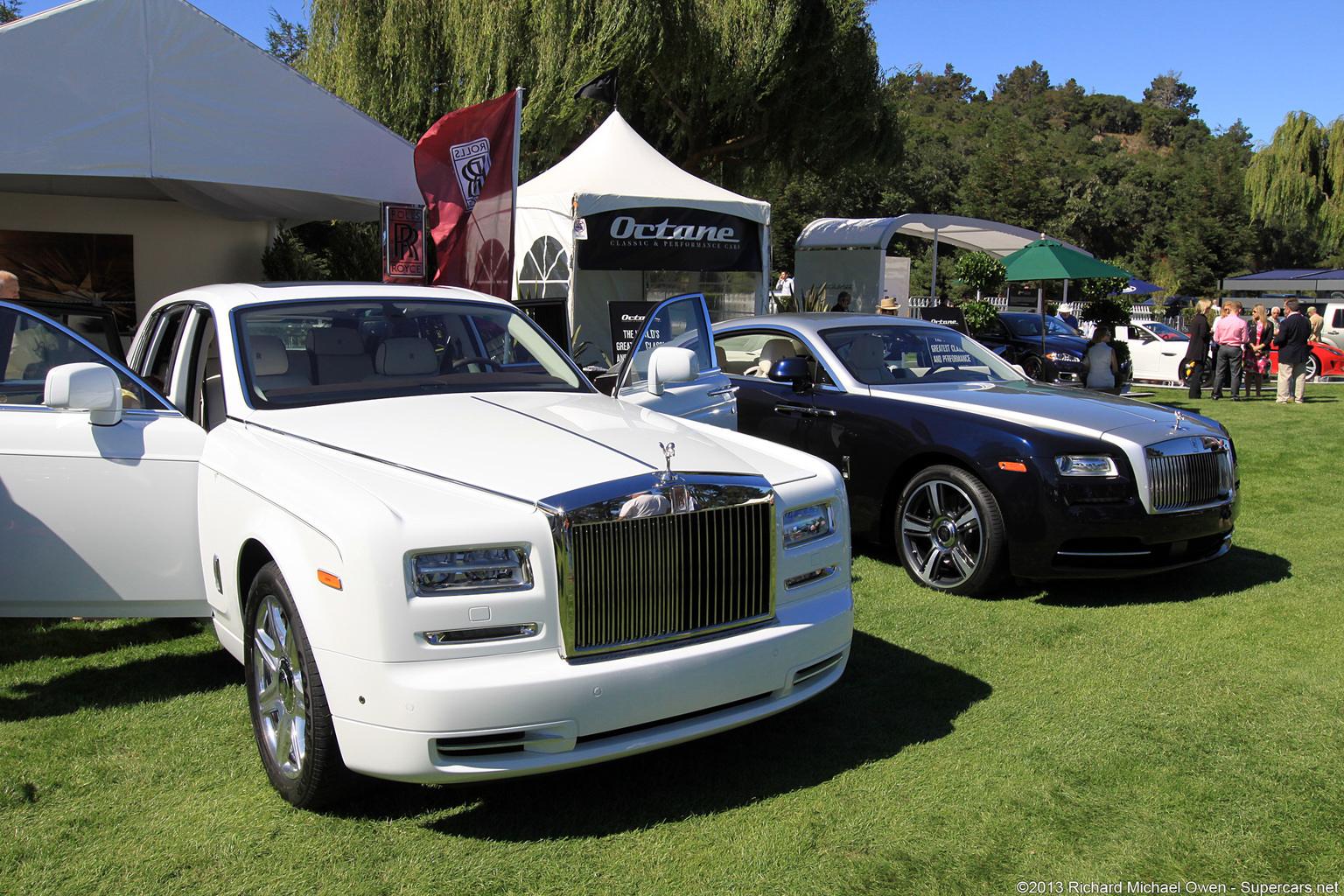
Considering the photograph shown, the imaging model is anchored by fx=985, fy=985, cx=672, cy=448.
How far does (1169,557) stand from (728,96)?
17.0 m

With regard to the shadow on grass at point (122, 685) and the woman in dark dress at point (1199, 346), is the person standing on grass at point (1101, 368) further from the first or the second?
the shadow on grass at point (122, 685)

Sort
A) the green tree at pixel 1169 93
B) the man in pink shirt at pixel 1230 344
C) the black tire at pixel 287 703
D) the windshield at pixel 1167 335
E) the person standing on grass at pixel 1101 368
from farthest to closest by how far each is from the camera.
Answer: the green tree at pixel 1169 93, the windshield at pixel 1167 335, the man in pink shirt at pixel 1230 344, the person standing on grass at pixel 1101 368, the black tire at pixel 287 703

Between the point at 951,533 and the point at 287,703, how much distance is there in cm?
383

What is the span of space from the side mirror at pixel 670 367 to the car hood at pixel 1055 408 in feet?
6.46

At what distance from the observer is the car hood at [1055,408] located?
18.2 ft

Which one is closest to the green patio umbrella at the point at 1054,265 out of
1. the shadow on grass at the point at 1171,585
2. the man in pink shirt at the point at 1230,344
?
the man in pink shirt at the point at 1230,344

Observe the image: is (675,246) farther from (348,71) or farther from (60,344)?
(60,344)

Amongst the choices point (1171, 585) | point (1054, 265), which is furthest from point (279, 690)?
point (1054, 265)

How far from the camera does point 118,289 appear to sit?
1327 centimetres

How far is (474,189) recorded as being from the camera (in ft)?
30.1

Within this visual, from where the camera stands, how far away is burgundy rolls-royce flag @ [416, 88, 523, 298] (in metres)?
8.93

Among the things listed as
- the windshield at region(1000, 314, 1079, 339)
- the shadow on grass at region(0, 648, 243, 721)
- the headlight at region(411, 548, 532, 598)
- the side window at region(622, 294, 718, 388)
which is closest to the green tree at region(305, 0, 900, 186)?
the windshield at region(1000, 314, 1079, 339)

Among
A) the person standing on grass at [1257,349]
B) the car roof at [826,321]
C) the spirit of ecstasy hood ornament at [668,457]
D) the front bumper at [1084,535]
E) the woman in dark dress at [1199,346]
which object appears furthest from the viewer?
the person standing on grass at [1257,349]

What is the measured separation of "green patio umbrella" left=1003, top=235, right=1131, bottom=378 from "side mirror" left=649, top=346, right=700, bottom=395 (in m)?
10.6
